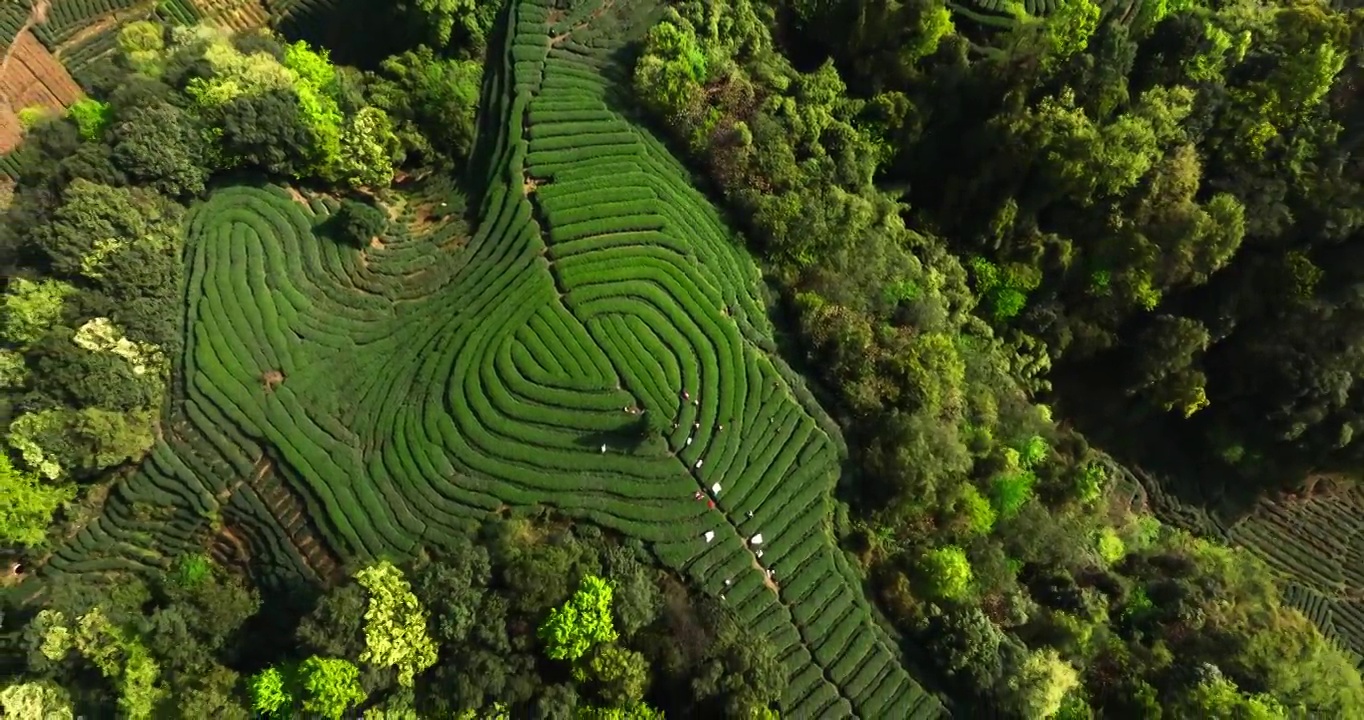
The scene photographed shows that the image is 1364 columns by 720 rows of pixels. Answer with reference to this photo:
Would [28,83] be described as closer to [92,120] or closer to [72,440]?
[92,120]

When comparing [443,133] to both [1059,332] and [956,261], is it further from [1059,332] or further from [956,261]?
[1059,332]

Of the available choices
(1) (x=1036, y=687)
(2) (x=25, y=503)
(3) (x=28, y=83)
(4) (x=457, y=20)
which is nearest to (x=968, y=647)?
(1) (x=1036, y=687)

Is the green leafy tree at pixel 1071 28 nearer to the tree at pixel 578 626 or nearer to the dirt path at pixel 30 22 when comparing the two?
the tree at pixel 578 626

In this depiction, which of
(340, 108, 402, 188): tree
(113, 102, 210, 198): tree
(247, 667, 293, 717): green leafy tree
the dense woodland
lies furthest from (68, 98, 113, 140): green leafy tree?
(247, 667, 293, 717): green leafy tree

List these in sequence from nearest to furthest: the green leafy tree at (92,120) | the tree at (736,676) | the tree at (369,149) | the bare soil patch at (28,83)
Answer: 1. the tree at (736,676)
2. the green leafy tree at (92,120)
3. the tree at (369,149)
4. the bare soil patch at (28,83)

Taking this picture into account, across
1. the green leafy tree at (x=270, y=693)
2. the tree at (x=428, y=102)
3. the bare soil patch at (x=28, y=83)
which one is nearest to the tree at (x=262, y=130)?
the tree at (x=428, y=102)

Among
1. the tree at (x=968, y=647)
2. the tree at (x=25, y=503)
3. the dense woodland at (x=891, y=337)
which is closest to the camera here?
the tree at (x=25, y=503)

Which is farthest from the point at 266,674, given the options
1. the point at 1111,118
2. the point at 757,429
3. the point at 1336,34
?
the point at 1336,34
